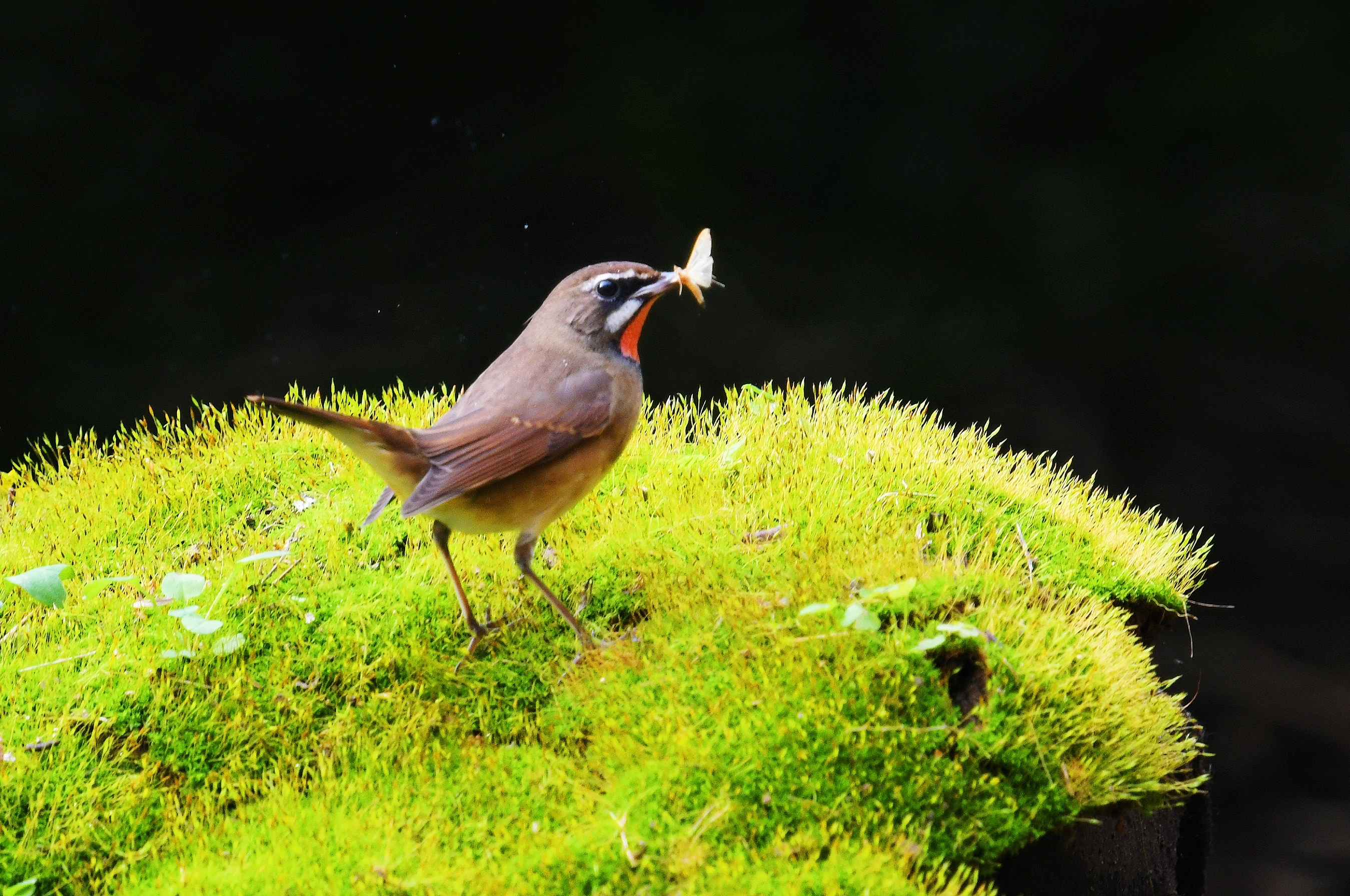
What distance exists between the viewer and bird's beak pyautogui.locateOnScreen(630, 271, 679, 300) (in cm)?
253

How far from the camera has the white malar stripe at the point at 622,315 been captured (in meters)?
2.55

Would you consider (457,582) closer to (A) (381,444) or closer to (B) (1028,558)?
(A) (381,444)

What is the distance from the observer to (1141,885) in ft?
8.39

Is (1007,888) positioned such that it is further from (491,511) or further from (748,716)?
(491,511)

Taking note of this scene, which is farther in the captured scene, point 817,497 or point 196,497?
point 196,497

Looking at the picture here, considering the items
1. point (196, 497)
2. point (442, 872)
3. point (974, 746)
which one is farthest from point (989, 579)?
point (196, 497)

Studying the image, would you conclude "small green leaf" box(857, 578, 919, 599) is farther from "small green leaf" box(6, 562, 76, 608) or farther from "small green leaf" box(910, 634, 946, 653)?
"small green leaf" box(6, 562, 76, 608)

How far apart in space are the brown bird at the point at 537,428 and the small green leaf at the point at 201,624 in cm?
40

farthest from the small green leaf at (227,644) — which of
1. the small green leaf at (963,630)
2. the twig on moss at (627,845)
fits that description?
the small green leaf at (963,630)

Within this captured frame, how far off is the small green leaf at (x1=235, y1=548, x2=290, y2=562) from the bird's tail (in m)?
0.37

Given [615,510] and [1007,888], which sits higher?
[615,510]

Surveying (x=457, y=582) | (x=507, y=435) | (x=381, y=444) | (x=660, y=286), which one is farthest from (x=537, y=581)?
(x=660, y=286)

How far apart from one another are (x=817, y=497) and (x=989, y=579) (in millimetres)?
567

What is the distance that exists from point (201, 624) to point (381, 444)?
0.57 meters
